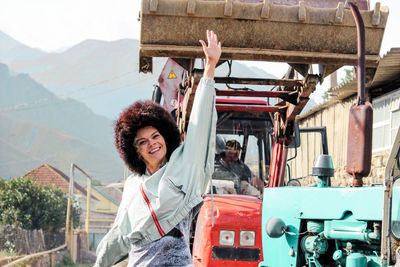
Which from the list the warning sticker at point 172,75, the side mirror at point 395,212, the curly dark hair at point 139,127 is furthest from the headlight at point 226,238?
the curly dark hair at point 139,127

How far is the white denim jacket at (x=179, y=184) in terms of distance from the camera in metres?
2.90

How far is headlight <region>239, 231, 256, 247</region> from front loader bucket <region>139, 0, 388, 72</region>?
222 centimetres

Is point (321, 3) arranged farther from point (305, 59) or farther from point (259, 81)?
point (259, 81)

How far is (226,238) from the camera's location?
6.25m

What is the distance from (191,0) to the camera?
4.54 meters

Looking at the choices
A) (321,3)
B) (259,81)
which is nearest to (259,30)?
(321,3)

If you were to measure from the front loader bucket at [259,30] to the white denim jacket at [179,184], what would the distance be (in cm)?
170

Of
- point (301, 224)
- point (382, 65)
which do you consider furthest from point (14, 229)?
point (301, 224)

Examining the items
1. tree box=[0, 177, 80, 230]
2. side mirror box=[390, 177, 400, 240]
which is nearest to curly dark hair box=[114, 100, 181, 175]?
side mirror box=[390, 177, 400, 240]

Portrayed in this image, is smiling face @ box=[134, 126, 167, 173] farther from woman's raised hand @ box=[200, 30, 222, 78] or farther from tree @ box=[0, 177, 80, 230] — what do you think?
tree @ box=[0, 177, 80, 230]

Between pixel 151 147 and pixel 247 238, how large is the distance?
3.32 m

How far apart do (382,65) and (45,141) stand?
7488 inches

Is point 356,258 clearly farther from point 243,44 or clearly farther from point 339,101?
point 339,101

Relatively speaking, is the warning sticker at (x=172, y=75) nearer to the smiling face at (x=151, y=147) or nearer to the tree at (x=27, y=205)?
the smiling face at (x=151, y=147)
